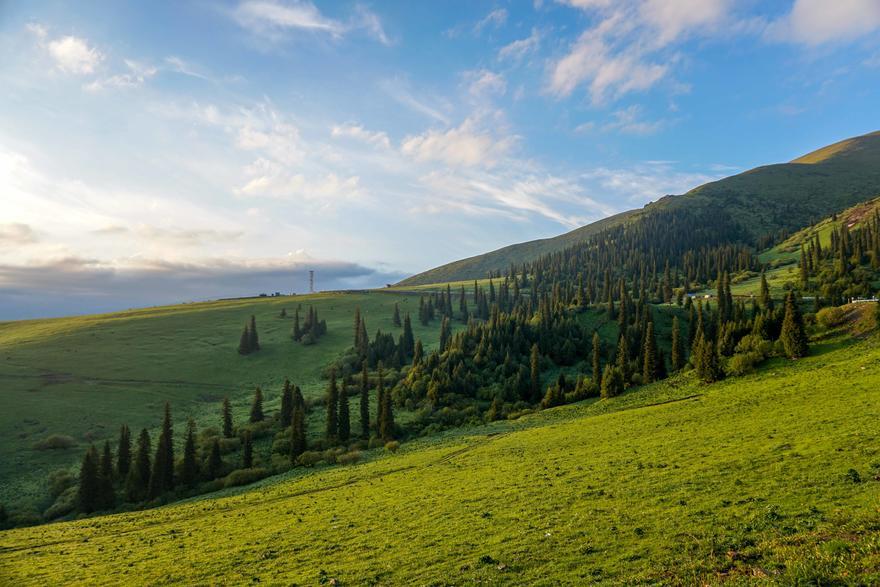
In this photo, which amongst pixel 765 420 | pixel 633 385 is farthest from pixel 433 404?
pixel 765 420

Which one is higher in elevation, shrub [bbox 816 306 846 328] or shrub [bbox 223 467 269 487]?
shrub [bbox 816 306 846 328]

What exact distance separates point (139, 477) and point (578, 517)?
81143 mm

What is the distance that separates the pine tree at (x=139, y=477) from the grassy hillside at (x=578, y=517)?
2717cm

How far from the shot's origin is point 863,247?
16412cm

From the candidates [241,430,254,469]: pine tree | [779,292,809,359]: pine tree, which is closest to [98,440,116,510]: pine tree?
[241,430,254,469]: pine tree

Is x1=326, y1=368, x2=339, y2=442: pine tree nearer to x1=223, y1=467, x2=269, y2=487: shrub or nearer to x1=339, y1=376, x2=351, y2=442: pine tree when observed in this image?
x1=339, y1=376, x2=351, y2=442: pine tree

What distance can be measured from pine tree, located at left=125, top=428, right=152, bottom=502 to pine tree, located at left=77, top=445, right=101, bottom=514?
437 centimetres

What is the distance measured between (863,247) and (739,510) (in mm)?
204152

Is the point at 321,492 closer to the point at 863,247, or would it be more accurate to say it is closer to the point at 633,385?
the point at 633,385

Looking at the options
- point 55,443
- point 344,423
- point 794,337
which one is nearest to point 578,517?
point 794,337

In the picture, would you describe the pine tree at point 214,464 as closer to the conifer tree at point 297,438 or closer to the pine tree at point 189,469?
the pine tree at point 189,469

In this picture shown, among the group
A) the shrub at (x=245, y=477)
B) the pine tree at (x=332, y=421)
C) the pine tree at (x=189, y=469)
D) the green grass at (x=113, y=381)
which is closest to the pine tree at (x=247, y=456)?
the shrub at (x=245, y=477)

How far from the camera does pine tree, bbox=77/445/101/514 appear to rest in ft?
228

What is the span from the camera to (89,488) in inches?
2781
